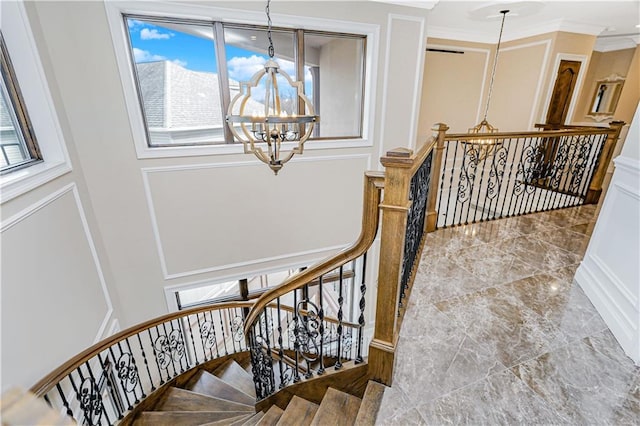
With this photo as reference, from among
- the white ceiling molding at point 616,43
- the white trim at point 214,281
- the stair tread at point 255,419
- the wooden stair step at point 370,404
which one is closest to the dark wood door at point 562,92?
the white ceiling molding at point 616,43

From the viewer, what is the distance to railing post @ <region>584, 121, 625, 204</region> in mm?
3463

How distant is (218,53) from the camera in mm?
3449

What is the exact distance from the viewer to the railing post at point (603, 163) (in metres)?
3.46

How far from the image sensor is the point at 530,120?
5477 mm

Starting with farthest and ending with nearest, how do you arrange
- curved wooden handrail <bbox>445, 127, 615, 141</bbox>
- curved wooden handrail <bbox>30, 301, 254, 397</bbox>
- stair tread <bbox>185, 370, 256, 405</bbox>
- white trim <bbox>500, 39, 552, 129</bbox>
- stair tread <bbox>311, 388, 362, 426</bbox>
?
white trim <bbox>500, 39, 552, 129</bbox>, stair tread <bbox>185, 370, 256, 405</bbox>, curved wooden handrail <bbox>445, 127, 615, 141</bbox>, curved wooden handrail <bbox>30, 301, 254, 397</bbox>, stair tread <bbox>311, 388, 362, 426</bbox>

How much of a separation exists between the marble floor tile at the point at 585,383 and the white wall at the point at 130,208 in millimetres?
2964

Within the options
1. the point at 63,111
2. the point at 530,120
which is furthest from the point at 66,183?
the point at 530,120

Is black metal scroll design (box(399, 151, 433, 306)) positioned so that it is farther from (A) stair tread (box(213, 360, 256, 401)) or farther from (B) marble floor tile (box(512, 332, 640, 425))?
(A) stair tread (box(213, 360, 256, 401))

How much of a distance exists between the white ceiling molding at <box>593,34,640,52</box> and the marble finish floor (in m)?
6.33

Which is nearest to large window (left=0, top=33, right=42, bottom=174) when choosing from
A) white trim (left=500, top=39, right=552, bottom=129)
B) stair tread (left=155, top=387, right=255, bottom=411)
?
stair tread (left=155, top=387, right=255, bottom=411)

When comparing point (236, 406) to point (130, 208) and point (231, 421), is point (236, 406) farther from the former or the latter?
point (130, 208)

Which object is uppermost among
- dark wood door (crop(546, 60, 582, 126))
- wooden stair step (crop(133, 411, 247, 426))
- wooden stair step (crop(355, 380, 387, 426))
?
dark wood door (crop(546, 60, 582, 126))

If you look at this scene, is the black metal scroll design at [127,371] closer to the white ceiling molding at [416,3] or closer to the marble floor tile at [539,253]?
the marble floor tile at [539,253]

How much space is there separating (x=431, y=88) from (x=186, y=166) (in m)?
4.57
